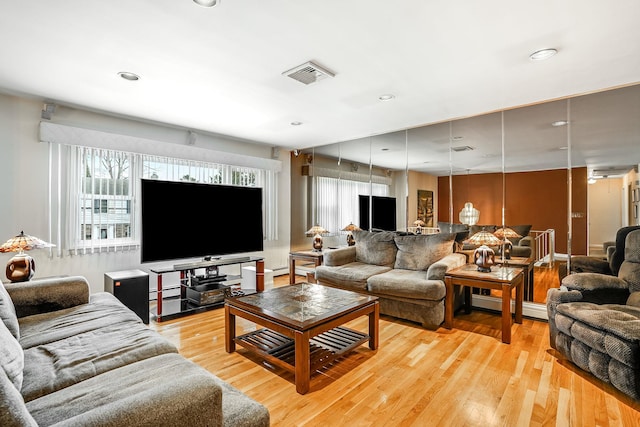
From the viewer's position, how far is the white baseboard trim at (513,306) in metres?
3.47

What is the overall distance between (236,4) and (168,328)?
305 cm

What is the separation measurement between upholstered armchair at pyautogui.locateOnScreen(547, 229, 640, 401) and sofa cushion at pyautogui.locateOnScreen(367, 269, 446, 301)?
95 cm

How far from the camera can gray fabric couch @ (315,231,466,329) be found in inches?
128

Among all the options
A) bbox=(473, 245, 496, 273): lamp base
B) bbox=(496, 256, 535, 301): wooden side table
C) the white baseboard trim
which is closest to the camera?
bbox=(473, 245, 496, 273): lamp base

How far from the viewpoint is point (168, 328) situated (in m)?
3.32

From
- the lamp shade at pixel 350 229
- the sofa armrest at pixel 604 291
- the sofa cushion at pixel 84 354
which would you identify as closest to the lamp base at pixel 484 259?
the sofa armrest at pixel 604 291

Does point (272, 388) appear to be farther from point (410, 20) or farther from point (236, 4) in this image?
point (410, 20)

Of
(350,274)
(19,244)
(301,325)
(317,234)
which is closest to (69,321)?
(19,244)

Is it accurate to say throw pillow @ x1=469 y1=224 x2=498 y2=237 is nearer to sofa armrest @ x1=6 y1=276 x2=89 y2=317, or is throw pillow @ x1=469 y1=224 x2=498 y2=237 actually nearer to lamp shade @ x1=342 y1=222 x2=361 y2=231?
lamp shade @ x1=342 y1=222 x2=361 y2=231

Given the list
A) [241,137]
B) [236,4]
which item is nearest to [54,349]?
[236,4]

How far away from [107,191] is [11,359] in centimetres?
309

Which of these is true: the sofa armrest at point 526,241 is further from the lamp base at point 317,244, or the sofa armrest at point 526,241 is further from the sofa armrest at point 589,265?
the lamp base at point 317,244

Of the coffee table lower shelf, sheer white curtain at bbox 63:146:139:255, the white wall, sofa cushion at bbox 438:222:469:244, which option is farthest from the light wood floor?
sheer white curtain at bbox 63:146:139:255

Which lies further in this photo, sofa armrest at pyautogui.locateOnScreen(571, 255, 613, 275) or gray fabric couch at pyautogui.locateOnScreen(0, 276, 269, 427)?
sofa armrest at pyautogui.locateOnScreen(571, 255, 613, 275)
